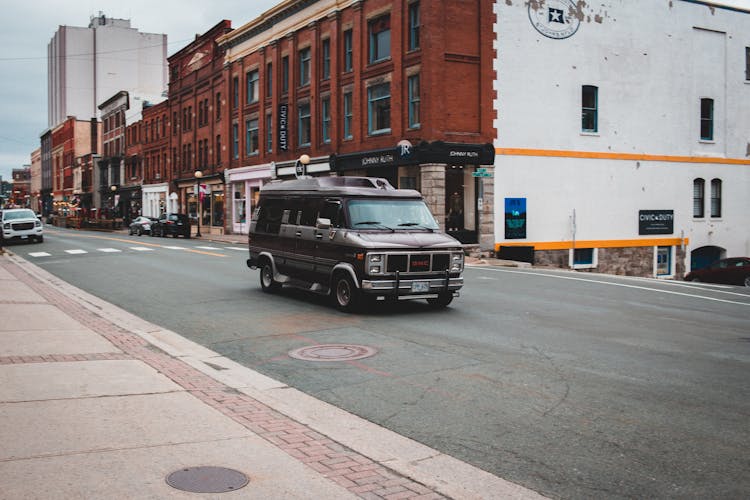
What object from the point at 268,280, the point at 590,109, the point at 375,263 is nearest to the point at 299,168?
the point at 590,109

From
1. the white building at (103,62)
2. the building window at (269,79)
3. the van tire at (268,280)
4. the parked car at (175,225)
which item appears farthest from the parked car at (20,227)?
the white building at (103,62)

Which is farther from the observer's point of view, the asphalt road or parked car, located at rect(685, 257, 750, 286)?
parked car, located at rect(685, 257, 750, 286)

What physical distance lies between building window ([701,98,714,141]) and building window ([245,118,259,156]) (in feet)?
89.3

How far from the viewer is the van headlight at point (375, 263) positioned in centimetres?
1240

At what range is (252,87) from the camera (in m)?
49.9

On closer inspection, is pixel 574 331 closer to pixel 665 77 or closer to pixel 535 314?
pixel 535 314

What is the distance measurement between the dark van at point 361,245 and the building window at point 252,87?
35.3 meters

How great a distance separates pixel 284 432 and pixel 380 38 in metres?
31.5

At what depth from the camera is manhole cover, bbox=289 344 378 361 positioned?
915cm

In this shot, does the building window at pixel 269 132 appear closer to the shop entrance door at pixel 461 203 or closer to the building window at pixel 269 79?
the building window at pixel 269 79

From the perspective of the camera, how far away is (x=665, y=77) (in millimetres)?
36625

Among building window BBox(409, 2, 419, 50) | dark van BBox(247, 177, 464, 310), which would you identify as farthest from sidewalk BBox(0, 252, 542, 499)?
building window BBox(409, 2, 419, 50)

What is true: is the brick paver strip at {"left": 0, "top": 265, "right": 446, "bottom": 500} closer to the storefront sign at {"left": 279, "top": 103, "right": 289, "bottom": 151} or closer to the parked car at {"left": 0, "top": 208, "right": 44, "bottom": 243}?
the parked car at {"left": 0, "top": 208, "right": 44, "bottom": 243}

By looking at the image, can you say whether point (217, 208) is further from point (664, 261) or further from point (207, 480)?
point (207, 480)
